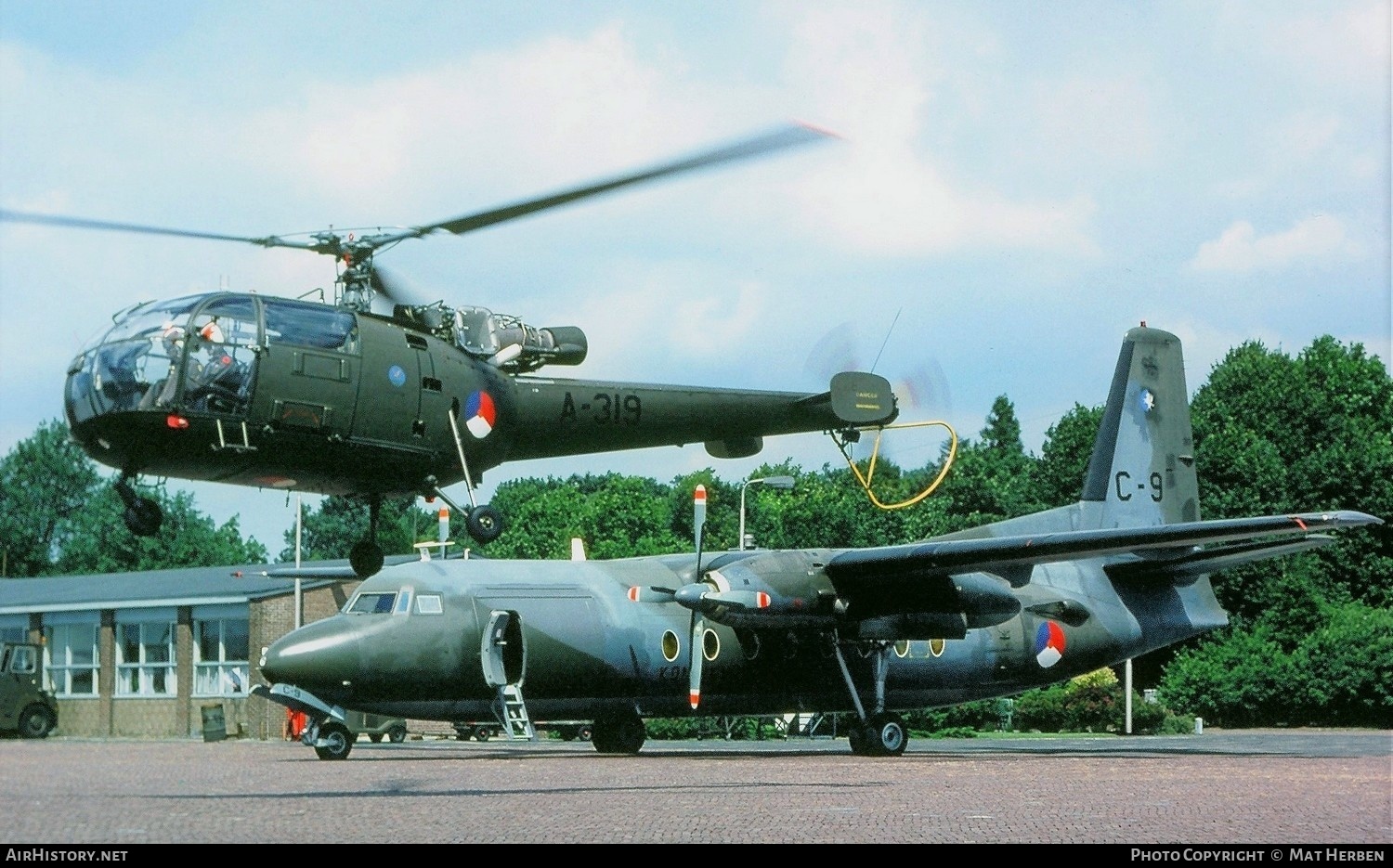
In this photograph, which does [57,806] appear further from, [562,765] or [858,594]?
[858,594]

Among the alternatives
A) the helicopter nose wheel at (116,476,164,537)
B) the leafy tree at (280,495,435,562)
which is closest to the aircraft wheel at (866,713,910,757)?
the helicopter nose wheel at (116,476,164,537)

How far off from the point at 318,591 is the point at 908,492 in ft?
149

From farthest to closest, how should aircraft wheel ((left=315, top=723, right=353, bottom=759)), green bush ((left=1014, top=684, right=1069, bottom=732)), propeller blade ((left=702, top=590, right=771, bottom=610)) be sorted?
green bush ((left=1014, top=684, right=1069, bottom=732)) < aircraft wheel ((left=315, top=723, right=353, bottom=759)) < propeller blade ((left=702, top=590, right=771, bottom=610))

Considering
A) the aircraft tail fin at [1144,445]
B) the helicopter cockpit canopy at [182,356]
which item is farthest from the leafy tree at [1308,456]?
the helicopter cockpit canopy at [182,356]

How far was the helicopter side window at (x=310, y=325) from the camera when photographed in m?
18.0

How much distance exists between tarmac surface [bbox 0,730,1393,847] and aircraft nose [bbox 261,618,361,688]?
1.61 meters

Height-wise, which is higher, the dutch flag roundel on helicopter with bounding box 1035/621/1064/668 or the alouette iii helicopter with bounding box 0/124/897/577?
the alouette iii helicopter with bounding box 0/124/897/577

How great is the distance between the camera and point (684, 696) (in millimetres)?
32969

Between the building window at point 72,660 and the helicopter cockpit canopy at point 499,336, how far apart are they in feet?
101

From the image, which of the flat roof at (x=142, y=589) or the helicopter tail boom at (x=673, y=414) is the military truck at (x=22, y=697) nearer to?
the flat roof at (x=142, y=589)

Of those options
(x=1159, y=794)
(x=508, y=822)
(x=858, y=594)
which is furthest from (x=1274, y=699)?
(x=508, y=822)

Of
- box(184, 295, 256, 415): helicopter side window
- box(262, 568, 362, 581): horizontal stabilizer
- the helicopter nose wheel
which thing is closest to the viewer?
box(184, 295, 256, 415): helicopter side window

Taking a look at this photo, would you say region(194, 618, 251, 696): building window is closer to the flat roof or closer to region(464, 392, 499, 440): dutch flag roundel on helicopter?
the flat roof

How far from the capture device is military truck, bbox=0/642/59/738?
40.5 metres
